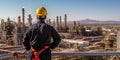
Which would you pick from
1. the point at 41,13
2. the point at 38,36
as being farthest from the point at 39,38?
the point at 41,13

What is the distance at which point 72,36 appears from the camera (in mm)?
49500

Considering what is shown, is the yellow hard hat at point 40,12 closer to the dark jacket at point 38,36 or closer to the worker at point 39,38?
the worker at point 39,38

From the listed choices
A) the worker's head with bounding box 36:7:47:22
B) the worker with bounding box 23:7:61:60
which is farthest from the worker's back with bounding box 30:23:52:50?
the worker's head with bounding box 36:7:47:22

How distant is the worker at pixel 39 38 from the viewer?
350 cm

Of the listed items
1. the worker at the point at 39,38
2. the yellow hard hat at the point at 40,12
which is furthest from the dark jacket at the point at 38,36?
the yellow hard hat at the point at 40,12

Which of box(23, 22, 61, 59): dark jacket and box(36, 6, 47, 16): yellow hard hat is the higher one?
box(36, 6, 47, 16): yellow hard hat

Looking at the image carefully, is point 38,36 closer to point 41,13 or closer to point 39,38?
point 39,38

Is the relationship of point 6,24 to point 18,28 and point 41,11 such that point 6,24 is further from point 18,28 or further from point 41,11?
point 41,11

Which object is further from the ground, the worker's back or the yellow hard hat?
the yellow hard hat

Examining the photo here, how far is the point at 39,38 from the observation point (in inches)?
138

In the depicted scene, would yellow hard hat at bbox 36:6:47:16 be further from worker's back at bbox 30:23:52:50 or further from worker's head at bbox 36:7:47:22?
worker's back at bbox 30:23:52:50

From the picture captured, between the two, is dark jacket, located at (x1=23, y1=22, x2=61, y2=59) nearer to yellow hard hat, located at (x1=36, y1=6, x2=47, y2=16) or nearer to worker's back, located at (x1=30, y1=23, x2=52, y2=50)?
worker's back, located at (x1=30, y1=23, x2=52, y2=50)

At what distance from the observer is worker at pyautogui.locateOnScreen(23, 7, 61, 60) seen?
3502 millimetres

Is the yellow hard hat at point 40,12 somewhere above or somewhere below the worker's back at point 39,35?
above
